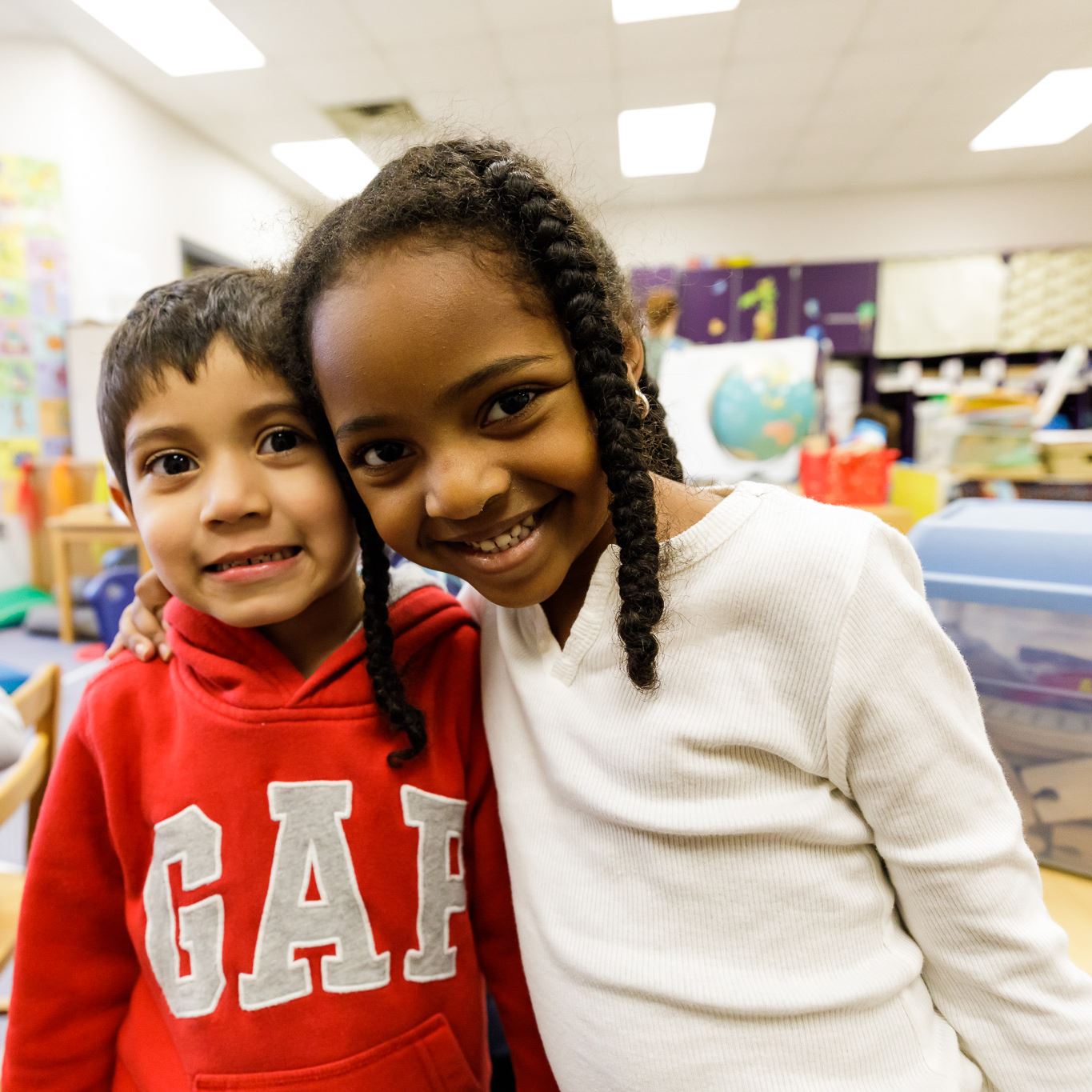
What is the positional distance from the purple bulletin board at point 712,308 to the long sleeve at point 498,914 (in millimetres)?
5074

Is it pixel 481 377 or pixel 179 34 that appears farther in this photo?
pixel 179 34

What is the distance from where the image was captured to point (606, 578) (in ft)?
1.97

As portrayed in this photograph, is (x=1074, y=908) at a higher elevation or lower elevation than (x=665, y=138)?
lower

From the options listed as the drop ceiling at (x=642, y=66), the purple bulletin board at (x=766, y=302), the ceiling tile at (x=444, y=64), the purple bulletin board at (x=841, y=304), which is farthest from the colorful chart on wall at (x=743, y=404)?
the purple bulletin board at (x=841, y=304)

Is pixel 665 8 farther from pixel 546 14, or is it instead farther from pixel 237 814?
pixel 237 814

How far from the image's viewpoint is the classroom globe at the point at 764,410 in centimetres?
251

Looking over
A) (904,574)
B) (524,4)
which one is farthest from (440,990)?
(524,4)

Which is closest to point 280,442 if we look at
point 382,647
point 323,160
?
point 382,647

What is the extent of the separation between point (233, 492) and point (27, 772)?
0.63m

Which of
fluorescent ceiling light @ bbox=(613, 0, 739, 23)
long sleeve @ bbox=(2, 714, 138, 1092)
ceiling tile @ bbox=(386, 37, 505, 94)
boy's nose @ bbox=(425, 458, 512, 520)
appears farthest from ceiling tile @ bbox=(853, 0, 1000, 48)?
long sleeve @ bbox=(2, 714, 138, 1092)

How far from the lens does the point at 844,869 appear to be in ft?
1.86

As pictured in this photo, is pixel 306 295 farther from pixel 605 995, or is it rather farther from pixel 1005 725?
pixel 1005 725

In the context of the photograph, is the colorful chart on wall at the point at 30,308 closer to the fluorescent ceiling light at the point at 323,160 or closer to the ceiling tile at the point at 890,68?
the fluorescent ceiling light at the point at 323,160

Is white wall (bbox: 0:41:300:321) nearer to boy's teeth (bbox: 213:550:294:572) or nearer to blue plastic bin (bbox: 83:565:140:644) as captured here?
blue plastic bin (bbox: 83:565:140:644)
